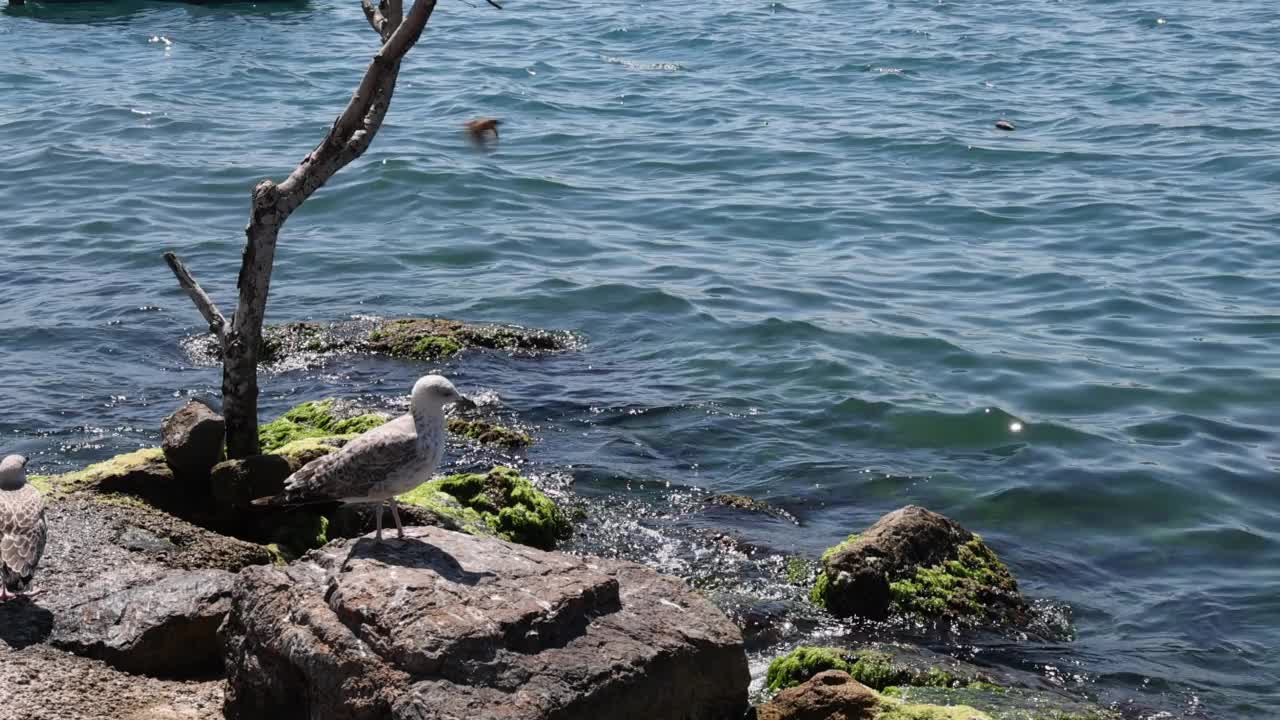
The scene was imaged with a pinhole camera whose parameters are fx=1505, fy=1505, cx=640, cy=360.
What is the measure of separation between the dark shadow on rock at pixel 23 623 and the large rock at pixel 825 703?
3306 millimetres

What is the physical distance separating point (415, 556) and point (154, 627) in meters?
1.31

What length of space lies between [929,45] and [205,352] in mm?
18578

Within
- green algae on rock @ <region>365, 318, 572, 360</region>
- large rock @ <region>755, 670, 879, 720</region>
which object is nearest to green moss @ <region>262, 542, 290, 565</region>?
large rock @ <region>755, 670, 879, 720</region>

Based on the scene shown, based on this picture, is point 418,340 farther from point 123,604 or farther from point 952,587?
point 123,604

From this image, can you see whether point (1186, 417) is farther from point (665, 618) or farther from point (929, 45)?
point (929, 45)

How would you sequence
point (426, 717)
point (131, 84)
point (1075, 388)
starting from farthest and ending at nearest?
point (131, 84) < point (1075, 388) < point (426, 717)

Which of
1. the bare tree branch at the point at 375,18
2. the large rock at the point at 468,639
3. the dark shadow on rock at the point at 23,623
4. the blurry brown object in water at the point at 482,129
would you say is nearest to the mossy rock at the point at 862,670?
the large rock at the point at 468,639

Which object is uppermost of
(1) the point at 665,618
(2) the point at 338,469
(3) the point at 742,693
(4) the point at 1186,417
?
(2) the point at 338,469

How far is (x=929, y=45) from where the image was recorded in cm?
2875

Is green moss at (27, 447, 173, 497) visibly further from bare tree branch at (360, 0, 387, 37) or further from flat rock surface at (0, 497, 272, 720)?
bare tree branch at (360, 0, 387, 37)

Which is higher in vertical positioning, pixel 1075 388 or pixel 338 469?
pixel 338 469

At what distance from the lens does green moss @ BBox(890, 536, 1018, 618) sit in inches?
348

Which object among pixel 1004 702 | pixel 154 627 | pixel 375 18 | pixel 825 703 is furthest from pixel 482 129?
pixel 825 703

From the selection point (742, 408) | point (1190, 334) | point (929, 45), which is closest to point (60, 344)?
point (742, 408)
